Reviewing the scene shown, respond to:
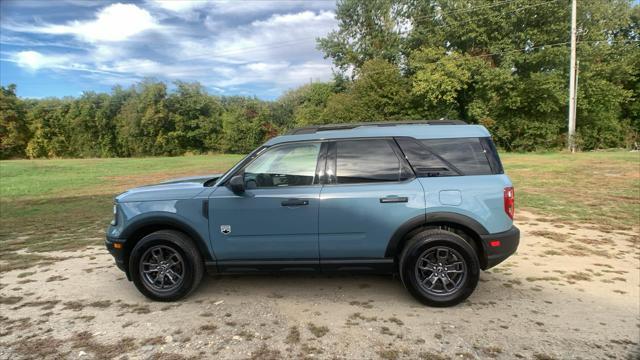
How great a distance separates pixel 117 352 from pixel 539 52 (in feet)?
112

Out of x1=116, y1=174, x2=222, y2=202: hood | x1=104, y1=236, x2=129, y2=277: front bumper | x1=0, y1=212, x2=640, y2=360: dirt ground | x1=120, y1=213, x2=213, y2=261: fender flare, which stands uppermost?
x1=116, y1=174, x2=222, y2=202: hood

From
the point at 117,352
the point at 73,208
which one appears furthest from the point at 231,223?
the point at 73,208

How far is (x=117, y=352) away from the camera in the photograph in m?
3.41

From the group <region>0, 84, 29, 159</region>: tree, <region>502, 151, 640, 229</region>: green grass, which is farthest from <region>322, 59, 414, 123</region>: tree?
<region>0, 84, 29, 159</region>: tree

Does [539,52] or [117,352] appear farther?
[539,52]

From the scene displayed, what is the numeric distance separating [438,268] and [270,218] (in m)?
1.78

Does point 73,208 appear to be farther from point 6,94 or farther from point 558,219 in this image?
point 6,94

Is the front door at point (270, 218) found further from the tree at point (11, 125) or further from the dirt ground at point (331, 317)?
the tree at point (11, 125)

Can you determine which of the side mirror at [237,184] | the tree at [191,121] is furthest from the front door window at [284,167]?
the tree at [191,121]

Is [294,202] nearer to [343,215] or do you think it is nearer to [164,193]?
[343,215]

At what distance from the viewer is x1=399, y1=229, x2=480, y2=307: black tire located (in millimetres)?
4035

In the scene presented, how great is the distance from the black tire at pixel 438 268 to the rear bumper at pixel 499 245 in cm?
16

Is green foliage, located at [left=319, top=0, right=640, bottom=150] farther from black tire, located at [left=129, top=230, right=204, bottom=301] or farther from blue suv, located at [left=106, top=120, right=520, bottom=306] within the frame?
black tire, located at [left=129, top=230, right=204, bottom=301]

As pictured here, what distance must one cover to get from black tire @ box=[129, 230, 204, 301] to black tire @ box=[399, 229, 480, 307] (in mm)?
2206
